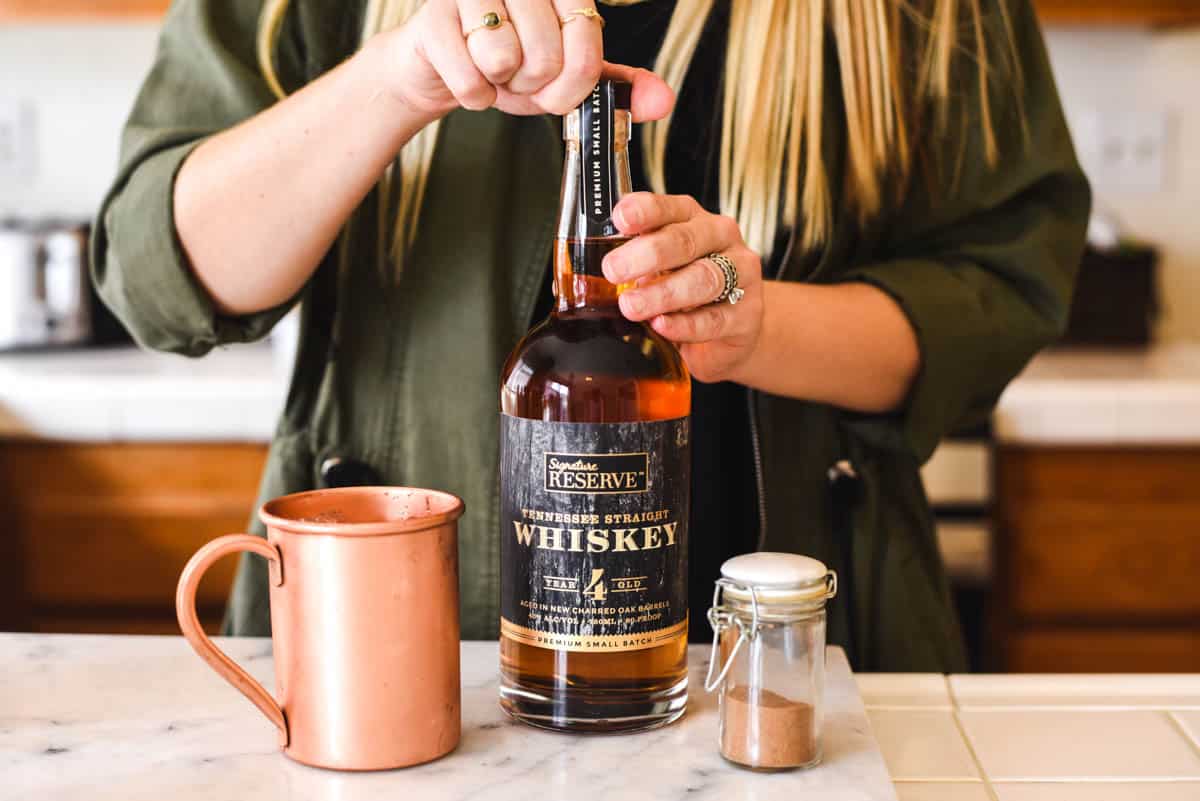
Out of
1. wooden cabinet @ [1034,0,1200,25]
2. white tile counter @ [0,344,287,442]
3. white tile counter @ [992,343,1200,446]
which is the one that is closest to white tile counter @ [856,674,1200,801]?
white tile counter @ [992,343,1200,446]

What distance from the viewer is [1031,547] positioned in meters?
1.90

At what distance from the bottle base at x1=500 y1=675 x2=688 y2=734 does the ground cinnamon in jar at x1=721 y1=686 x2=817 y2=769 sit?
1.8 inches

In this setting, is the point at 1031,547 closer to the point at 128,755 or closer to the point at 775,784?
the point at 775,784

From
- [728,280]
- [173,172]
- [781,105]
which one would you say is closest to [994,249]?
[781,105]

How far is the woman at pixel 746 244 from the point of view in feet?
2.88

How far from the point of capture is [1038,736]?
708 millimetres

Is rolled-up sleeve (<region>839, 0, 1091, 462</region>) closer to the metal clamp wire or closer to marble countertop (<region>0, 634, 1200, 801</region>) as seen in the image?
marble countertop (<region>0, 634, 1200, 801</region>)

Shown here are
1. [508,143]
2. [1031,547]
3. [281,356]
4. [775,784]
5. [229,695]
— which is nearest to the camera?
[775,784]

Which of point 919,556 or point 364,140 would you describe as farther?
point 919,556

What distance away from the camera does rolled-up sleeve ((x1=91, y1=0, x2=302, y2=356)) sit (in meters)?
0.85

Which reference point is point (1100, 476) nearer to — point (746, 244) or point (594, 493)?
point (746, 244)

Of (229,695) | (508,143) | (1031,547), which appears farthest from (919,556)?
(1031,547)

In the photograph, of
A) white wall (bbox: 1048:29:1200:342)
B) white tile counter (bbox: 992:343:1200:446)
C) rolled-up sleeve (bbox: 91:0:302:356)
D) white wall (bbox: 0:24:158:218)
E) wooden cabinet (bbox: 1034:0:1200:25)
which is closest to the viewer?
rolled-up sleeve (bbox: 91:0:302:356)

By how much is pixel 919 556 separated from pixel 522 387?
494 millimetres
